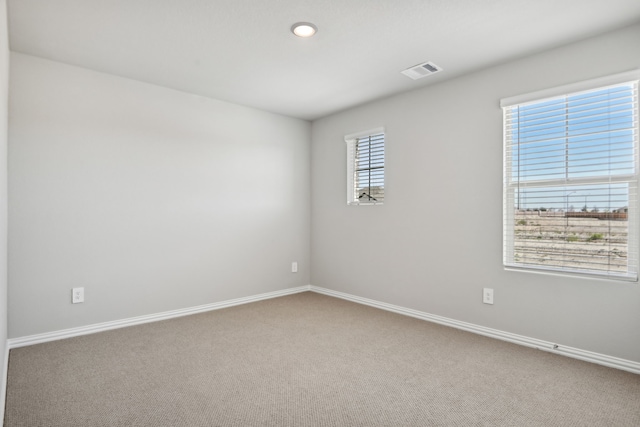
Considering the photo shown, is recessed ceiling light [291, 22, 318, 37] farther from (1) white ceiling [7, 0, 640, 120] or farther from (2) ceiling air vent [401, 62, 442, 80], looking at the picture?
(2) ceiling air vent [401, 62, 442, 80]

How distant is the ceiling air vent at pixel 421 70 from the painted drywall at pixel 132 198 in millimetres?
1881

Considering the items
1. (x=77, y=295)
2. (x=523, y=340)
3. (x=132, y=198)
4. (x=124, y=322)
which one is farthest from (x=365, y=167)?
(x=77, y=295)

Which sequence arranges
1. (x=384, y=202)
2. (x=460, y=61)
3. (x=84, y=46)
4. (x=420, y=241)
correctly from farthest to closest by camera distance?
(x=384, y=202)
(x=420, y=241)
(x=460, y=61)
(x=84, y=46)

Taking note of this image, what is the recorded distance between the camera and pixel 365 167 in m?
4.25

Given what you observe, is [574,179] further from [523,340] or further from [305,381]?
[305,381]

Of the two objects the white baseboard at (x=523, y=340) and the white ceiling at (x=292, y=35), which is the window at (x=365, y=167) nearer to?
the white ceiling at (x=292, y=35)

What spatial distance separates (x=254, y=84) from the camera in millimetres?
3541

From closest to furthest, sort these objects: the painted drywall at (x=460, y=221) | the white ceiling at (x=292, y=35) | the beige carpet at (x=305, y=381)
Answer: the beige carpet at (x=305, y=381), the white ceiling at (x=292, y=35), the painted drywall at (x=460, y=221)

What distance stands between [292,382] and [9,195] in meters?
2.57

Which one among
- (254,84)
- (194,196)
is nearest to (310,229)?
(194,196)

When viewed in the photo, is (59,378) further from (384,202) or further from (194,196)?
(384,202)

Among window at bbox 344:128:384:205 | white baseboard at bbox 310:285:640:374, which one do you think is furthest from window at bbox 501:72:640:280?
window at bbox 344:128:384:205

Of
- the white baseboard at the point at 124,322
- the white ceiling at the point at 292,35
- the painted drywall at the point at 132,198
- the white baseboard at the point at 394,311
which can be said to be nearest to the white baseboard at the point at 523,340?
the white baseboard at the point at 394,311

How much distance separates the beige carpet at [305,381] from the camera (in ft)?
6.18
